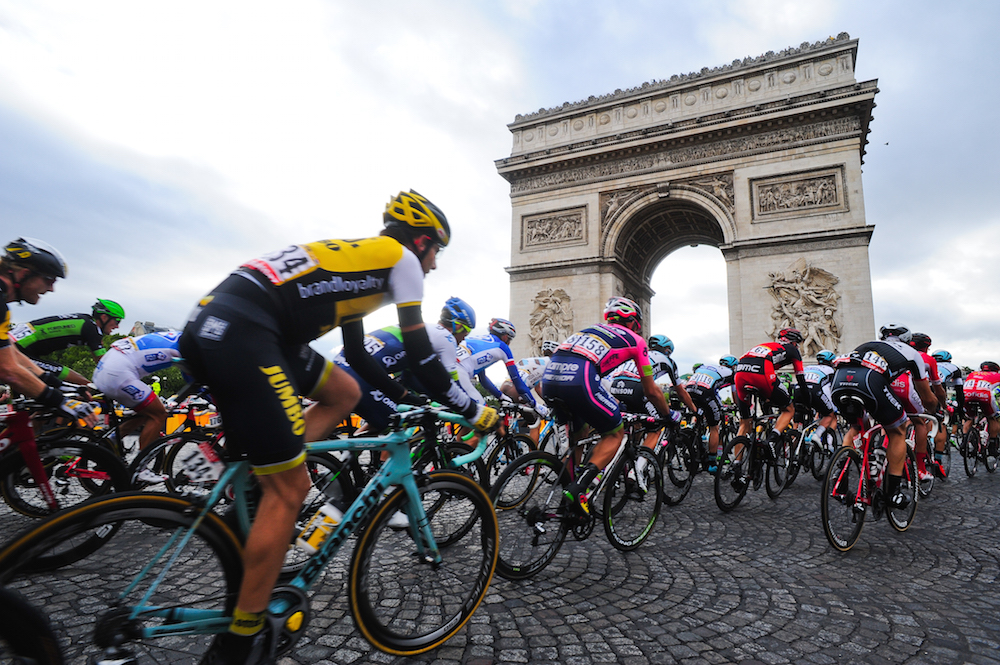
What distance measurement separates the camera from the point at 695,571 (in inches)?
124

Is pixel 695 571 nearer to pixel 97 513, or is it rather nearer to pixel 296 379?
pixel 296 379

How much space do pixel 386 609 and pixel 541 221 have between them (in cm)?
2118

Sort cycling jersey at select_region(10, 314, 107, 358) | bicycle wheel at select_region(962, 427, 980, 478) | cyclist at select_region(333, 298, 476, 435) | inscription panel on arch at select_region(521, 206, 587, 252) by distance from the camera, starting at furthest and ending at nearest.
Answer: inscription panel on arch at select_region(521, 206, 587, 252), bicycle wheel at select_region(962, 427, 980, 478), cycling jersey at select_region(10, 314, 107, 358), cyclist at select_region(333, 298, 476, 435)

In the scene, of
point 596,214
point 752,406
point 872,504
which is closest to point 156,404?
point 872,504

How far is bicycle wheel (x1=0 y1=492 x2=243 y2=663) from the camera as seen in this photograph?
4.37 feet

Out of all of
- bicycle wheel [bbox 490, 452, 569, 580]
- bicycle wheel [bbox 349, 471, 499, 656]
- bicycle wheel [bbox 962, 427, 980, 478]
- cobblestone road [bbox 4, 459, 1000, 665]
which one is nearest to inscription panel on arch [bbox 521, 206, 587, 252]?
bicycle wheel [bbox 962, 427, 980, 478]

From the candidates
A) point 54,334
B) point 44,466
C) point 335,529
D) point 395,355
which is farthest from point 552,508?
point 54,334

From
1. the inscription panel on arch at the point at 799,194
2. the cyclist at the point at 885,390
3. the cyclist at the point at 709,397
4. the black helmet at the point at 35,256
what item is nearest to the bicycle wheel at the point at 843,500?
the cyclist at the point at 885,390

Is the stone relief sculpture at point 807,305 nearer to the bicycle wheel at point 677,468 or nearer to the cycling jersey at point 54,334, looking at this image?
the bicycle wheel at point 677,468

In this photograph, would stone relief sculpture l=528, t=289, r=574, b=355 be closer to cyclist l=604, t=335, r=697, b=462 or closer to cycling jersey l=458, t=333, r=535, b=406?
cyclist l=604, t=335, r=697, b=462

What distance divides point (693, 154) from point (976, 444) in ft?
49.2

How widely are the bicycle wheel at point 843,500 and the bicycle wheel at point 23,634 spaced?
13.3 feet

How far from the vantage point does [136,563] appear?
5.03ft

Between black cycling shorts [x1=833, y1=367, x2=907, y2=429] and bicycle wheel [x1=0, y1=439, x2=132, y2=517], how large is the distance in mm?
5362
